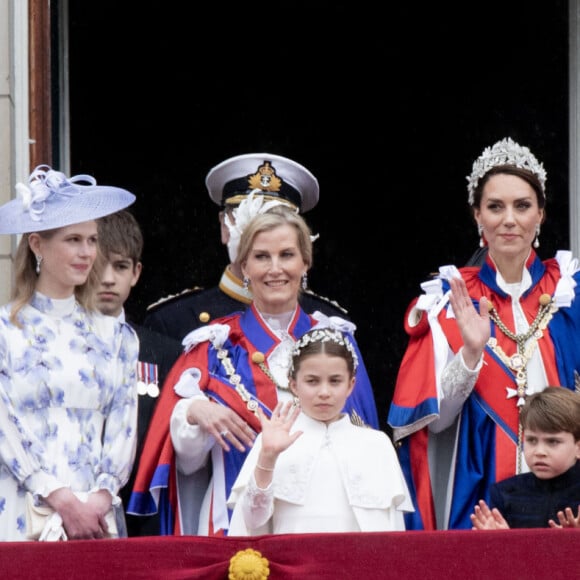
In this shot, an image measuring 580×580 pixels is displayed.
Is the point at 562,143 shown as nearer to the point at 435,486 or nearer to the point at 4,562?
the point at 435,486

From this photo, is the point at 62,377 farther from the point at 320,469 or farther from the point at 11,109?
the point at 11,109

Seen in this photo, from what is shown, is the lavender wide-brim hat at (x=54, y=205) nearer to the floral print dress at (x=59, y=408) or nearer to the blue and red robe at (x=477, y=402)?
the floral print dress at (x=59, y=408)

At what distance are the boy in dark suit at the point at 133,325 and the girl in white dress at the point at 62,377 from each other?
15.1 inches

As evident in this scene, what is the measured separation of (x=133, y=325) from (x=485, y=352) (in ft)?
4.06

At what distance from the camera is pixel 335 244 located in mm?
8922

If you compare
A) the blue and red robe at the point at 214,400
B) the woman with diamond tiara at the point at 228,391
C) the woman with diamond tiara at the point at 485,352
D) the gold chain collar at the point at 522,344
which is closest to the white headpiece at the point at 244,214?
the woman with diamond tiara at the point at 228,391

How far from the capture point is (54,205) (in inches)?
200

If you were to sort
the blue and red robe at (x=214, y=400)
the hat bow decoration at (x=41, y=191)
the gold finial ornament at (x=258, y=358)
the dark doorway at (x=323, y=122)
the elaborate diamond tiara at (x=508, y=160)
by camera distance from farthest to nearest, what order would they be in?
the dark doorway at (x=323, y=122) → the elaborate diamond tiara at (x=508, y=160) → the gold finial ornament at (x=258, y=358) → the blue and red robe at (x=214, y=400) → the hat bow decoration at (x=41, y=191)

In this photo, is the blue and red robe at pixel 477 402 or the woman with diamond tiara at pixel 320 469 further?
the blue and red robe at pixel 477 402

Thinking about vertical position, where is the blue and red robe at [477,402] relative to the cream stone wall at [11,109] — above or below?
below

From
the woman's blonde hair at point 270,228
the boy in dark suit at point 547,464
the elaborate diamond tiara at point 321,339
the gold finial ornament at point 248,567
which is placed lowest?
the gold finial ornament at point 248,567

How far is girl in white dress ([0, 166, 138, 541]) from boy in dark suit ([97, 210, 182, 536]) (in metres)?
0.38

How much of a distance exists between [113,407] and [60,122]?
2.24 m

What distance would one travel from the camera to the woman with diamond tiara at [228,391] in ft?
16.9
